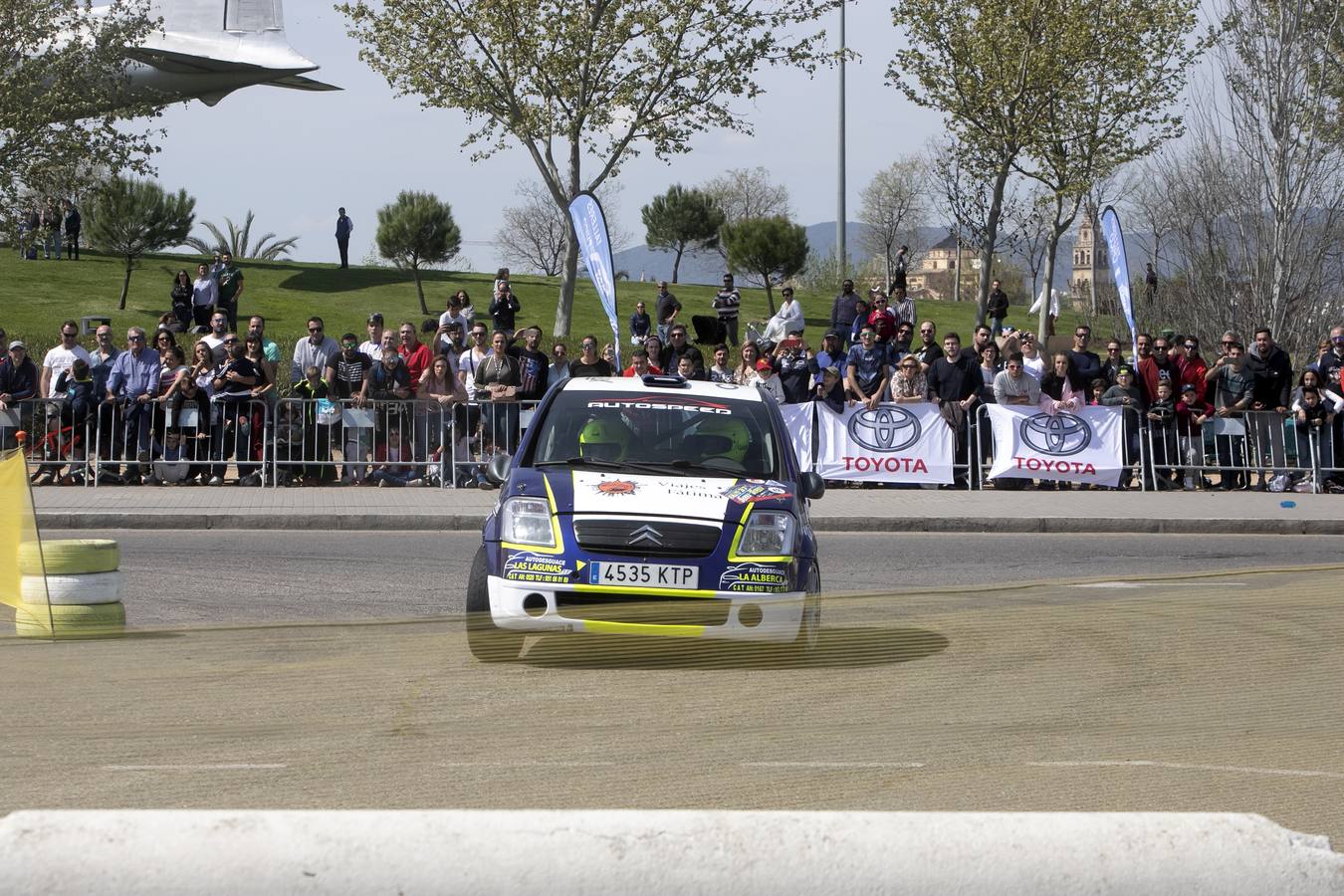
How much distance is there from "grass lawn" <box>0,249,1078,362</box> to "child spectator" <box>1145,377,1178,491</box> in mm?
19035

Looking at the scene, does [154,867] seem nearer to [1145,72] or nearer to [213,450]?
[213,450]

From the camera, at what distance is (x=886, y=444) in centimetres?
1933

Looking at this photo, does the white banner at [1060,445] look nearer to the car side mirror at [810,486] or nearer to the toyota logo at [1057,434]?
the toyota logo at [1057,434]

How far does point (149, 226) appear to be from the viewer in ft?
171

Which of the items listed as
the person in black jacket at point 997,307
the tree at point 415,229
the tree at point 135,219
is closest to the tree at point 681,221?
the tree at point 415,229

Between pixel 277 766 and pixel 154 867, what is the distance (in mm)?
2586

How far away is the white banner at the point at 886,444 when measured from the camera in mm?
19203

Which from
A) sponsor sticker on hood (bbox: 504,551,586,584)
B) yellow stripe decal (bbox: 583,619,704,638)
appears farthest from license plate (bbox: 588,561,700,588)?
yellow stripe decal (bbox: 583,619,704,638)

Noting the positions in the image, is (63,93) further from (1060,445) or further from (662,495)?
(662,495)

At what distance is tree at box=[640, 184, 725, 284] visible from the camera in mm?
74500

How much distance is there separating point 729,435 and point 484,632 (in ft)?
8.49

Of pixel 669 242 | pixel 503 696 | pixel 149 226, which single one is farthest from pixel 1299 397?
pixel 669 242

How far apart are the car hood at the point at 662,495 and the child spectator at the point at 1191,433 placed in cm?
1241

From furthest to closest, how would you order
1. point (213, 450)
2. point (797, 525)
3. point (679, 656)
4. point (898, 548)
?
point (213, 450) → point (898, 548) → point (797, 525) → point (679, 656)
